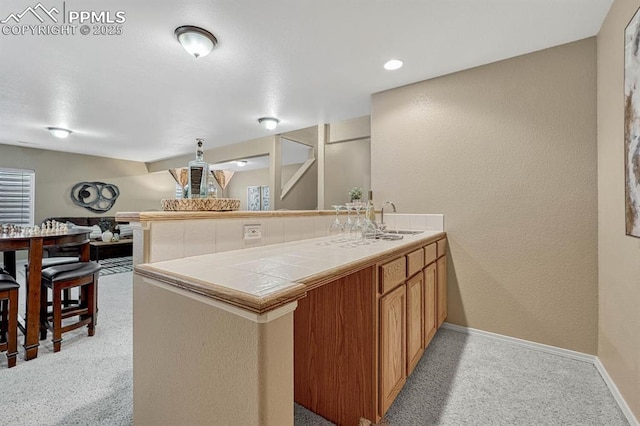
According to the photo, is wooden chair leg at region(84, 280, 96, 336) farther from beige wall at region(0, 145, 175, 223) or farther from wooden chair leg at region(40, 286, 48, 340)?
beige wall at region(0, 145, 175, 223)

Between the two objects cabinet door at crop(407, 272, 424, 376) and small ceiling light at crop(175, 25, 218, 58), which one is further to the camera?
small ceiling light at crop(175, 25, 218, 58)

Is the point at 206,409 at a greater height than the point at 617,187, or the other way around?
the point at 617,187

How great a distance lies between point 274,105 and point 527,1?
2.56 m

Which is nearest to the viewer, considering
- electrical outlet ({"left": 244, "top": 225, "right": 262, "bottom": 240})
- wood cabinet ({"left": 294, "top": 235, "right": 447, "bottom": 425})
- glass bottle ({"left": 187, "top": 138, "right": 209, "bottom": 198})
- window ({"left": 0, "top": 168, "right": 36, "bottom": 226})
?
wood cabinet ({"left": 294, "top": 235, "right": 447, "bottom": 425})

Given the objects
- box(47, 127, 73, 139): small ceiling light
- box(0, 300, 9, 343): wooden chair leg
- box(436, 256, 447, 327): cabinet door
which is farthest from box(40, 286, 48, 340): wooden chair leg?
box(47, 127, 73, 139): small ceiling light

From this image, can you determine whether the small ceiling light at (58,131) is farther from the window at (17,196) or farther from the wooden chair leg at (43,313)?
the wooden chair leg at (43,313)

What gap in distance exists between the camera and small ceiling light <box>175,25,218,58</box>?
1945 mm

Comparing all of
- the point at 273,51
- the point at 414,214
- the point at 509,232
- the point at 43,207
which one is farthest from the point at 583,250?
the point at 43,207

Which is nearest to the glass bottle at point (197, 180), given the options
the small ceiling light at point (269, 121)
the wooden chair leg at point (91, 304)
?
the wooden chair leg at point (91, 304)

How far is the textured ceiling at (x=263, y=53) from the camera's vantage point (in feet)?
5.84

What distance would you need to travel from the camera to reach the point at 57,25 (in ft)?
6.38

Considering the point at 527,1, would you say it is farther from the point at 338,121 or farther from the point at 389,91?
the point at 338,121

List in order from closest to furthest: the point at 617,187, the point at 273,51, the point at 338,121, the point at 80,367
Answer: the point at 617,187 → the point at 80,367 → the point at 273,51 → the point at 338,121

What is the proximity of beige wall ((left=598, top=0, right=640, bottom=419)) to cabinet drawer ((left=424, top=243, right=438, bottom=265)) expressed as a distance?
3.36 feet
